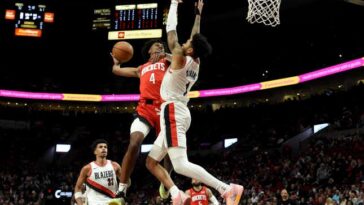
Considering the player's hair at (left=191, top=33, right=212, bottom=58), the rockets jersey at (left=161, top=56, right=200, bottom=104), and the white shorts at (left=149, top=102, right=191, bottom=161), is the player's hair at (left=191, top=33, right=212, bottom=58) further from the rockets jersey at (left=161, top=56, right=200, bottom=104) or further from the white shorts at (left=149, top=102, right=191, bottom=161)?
the white shorts at (left=149, top=102, right=191, bottom=161)

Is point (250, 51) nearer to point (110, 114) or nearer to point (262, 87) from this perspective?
point (262, 87)

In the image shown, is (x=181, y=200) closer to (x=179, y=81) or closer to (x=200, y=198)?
(x=179, y=81)

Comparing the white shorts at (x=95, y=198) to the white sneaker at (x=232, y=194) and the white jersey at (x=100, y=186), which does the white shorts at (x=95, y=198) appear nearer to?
the white jersey at (x=100, y=186)

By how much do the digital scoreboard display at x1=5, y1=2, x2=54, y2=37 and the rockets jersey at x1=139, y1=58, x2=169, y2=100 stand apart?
→ 16.8m

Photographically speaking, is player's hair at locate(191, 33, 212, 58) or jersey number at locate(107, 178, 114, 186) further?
jersey number at locate(107, 178, 114, 186)

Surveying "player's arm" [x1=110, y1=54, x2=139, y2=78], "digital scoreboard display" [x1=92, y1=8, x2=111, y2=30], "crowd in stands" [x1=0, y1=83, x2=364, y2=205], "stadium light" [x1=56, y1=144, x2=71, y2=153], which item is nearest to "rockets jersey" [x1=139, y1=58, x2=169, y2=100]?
"player's arm" [x1=110, y1=54, x2=139, y2=78]

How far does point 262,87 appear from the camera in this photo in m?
27.6

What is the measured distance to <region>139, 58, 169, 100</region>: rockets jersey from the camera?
23.9ft

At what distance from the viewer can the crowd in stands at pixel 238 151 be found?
18.4m

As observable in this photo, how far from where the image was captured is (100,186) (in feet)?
27.4

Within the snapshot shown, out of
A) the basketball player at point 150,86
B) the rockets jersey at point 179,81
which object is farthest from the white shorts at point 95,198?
the rockets jersey at point 179,81

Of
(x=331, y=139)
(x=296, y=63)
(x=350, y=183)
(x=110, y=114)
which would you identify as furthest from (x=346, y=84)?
(x=110, y=114)

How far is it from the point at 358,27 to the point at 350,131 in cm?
549

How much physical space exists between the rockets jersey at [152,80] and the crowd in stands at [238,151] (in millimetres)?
7681
